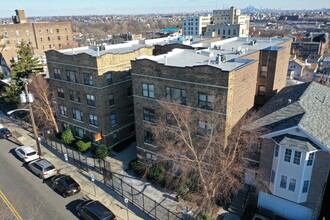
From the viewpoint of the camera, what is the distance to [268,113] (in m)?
26.3

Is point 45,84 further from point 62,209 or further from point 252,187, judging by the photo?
point 252,187

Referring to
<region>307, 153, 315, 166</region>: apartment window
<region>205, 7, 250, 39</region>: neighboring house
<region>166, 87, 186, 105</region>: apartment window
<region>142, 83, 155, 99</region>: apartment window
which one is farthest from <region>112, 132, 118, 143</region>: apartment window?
<region>205, 7, 250, 39</region>: neighboring house

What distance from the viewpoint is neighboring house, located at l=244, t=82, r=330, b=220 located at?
20672 mm

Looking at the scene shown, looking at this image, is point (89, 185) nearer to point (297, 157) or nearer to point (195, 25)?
point (297, 157)

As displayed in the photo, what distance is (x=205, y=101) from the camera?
2452cm

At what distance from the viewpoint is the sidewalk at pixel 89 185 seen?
79.4 ft

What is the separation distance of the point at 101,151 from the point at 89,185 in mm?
5278

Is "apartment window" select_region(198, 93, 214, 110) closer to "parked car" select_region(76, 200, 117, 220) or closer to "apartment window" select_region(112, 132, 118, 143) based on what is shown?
"parked car" select_region(76, 200, 117, 220)

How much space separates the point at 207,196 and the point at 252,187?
651cm

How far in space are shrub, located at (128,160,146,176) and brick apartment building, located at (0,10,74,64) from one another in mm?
71054

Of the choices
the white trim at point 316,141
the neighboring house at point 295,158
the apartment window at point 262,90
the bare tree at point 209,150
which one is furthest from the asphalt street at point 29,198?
the apartment window at point 262,90

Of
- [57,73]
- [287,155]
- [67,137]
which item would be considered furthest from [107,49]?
[287,155]

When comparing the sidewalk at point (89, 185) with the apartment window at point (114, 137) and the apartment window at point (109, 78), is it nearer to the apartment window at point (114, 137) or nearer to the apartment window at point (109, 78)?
the apartment window at point (114, 137)

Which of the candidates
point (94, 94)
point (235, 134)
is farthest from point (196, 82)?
point (94, 94)
